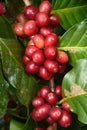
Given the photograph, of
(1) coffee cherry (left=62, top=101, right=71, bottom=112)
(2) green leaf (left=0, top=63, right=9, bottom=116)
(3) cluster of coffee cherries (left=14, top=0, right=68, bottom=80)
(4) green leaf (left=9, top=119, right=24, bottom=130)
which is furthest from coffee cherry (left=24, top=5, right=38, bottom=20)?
(4) green leaf (left=9, top=119, right=24, bottom=130)

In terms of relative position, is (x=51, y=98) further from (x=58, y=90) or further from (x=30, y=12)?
(x=30, y=12)

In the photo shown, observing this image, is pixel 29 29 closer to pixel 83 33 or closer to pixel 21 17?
pixel 21 17

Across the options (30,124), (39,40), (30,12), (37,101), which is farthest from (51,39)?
(30,124)

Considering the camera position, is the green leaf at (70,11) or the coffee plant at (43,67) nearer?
the coffee plant at (43,67)

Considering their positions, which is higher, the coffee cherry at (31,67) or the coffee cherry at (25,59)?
the coffee cherry at (25,59)

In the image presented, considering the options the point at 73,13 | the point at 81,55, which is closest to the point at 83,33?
the point at 81,55

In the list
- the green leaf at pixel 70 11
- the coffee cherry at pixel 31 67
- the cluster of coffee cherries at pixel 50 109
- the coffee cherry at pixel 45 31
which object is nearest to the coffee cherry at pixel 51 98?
the cluster of coffee cherries at pixel 50 109

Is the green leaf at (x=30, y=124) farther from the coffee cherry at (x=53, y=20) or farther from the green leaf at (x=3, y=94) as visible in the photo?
the coffee cherry at (x=53, y=20)

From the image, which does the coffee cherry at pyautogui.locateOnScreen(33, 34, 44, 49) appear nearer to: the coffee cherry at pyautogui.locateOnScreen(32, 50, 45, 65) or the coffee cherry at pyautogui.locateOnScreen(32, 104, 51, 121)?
the coffee cherry at pyautogui.locateOnScreen(32, 50, 45, 65)
